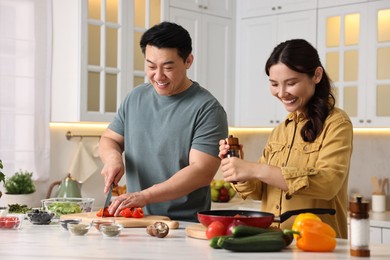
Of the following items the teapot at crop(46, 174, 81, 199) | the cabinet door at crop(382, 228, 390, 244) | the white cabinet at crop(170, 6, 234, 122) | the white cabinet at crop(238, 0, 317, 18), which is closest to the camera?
the cabinet door at crop(382, 228, 390, 244)

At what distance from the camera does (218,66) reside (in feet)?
Answer: 18.9

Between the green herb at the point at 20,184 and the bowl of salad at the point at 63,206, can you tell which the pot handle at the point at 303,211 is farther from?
the green herb at the point at 20,184

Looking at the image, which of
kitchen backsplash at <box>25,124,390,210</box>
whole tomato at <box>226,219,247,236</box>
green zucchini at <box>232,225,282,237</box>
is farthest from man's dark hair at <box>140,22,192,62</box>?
kitchen backsplash at <box>25,124,390,210</box>

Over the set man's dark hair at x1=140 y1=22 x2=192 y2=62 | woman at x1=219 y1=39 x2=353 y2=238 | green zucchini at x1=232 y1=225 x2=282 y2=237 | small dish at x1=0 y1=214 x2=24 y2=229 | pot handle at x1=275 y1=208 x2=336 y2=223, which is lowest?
small dish at x1=0 y1=214 x2=24 y2=229

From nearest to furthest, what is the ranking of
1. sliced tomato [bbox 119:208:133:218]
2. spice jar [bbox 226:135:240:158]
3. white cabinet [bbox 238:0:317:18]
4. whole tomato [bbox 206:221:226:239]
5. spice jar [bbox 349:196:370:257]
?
1. spice jar [bbox 349:196:370:257]
2. whole tomato [bbox 206:221:226:239]
3. spice jar [bbox 226:135:240:158]
4. sliced tomato [bbox 119:208:133:218]
5. white cabinet [bbox 238:0:317:18]

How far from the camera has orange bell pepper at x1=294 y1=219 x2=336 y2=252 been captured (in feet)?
7.25

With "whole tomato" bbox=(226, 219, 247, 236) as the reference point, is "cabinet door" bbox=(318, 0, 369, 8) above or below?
above

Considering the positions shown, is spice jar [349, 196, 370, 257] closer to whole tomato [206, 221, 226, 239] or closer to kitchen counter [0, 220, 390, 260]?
kitchen counter [0, 220, 390, 260]

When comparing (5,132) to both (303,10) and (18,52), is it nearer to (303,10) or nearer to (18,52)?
(18,52)

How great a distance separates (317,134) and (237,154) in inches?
13.9

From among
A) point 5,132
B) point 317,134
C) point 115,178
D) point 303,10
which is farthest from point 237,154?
point 303,10

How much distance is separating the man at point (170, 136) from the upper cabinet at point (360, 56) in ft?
7.16

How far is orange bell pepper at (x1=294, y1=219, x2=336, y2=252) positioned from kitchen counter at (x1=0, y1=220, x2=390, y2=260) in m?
0.03

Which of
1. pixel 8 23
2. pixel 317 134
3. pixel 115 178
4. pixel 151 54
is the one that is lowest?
pixel 115 178
